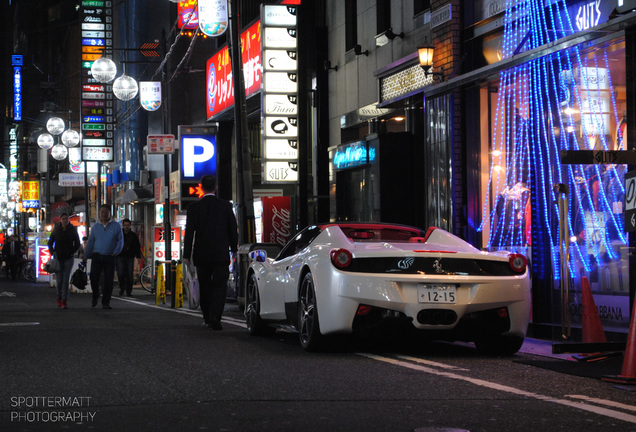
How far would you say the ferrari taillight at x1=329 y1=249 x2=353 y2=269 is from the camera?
9.29 metres

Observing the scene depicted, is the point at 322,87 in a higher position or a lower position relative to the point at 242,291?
higher

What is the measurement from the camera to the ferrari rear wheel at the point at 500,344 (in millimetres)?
9570

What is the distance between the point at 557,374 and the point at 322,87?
15896mm

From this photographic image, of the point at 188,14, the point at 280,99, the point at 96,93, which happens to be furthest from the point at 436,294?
the point at 96,93

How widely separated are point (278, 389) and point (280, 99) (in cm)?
1606

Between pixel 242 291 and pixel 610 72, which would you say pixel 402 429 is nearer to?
pixel 610 72

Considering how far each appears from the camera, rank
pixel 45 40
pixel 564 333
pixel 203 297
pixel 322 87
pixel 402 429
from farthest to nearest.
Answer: pixel 45 40
pixel 322 87
pixel 203 297
pixel 564 333
pixel 402 429

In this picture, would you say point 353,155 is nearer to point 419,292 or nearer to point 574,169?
point 574,169

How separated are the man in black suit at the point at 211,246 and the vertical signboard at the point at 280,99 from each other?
9631 mm

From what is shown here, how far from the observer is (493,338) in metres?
9.60

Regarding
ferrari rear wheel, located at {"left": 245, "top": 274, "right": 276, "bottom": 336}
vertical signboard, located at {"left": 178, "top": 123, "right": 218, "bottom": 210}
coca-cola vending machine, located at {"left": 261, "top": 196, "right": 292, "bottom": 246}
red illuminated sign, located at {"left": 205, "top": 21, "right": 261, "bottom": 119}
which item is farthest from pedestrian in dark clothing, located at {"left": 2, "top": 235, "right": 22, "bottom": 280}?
ferrari rear wheel, located at {"left": 245, "top": 274, "right": 276, "bottom": 336}

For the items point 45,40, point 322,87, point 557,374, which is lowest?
point 557,374

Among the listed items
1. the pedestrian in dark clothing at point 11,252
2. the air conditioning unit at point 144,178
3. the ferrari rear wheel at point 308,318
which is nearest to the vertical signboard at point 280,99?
the ferrari rear wheel at point 308,318

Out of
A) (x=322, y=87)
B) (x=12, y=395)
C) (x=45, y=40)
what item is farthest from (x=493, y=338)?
(x=45, y=40)
